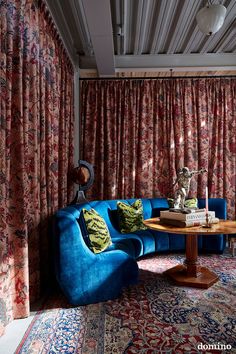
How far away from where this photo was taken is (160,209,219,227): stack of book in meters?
2.55

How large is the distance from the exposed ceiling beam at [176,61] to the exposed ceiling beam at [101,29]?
1.20 ft

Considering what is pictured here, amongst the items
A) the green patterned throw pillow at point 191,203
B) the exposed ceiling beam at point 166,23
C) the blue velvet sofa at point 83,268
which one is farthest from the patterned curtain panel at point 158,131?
the blue velvet sofa at point 83,268

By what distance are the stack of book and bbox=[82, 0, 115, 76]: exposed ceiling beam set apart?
210 cm

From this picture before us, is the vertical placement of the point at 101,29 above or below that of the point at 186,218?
above

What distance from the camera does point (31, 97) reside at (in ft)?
7.46

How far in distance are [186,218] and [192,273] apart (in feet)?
2.07

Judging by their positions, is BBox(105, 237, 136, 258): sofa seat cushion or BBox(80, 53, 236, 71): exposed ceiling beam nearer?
BBox(105, 237, 136, 258): sofa seat cushion

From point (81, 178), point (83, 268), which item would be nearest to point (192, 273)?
point (83, 268)

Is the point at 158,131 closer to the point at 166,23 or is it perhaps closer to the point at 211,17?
the point at 166,23

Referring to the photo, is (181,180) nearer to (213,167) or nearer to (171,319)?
(171,319)

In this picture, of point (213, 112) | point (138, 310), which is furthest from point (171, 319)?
point (213, 112)

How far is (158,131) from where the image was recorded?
439 cm

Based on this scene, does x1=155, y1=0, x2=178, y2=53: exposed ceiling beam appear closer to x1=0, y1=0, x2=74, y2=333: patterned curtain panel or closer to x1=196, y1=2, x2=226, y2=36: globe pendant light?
x1=196, y1=2, x2=226, y2=36: globe pendant light

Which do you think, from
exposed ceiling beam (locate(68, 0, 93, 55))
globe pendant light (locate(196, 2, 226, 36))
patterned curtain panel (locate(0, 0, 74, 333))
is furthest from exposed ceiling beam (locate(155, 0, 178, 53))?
patterned curtain panel (locate(0, 0, 74, 333))
